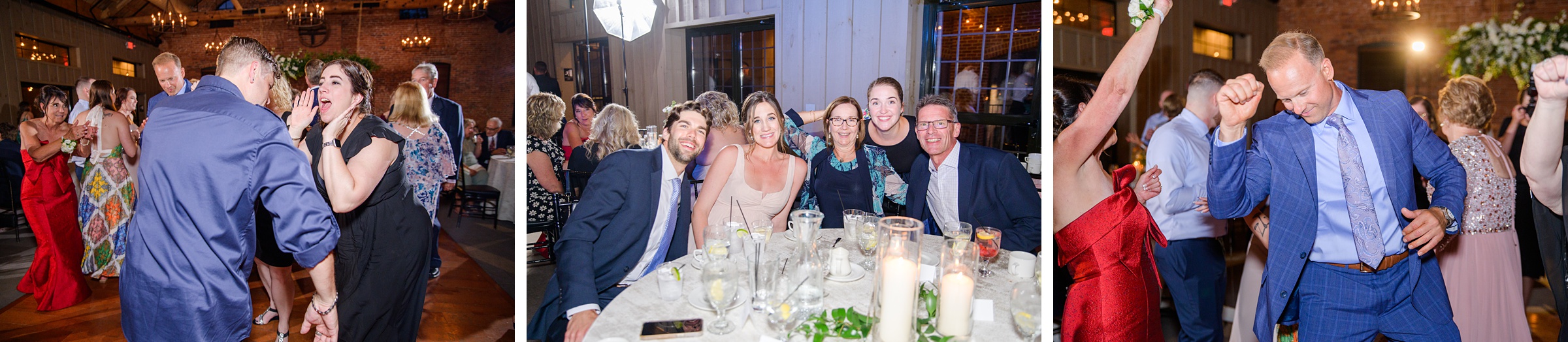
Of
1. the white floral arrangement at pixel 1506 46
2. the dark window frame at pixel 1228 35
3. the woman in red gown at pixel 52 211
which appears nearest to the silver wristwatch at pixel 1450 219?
the dark window frame at pixel 1228 35

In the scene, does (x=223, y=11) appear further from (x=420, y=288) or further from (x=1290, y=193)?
(x=1290, y=193)

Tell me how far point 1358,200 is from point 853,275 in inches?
56.3

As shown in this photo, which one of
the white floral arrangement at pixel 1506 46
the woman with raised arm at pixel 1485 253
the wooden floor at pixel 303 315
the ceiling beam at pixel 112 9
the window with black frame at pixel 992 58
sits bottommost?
the wooden floor at pixel 303 315

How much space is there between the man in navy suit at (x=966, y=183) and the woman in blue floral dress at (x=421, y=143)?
75.5 inches

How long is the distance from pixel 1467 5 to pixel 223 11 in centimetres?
649

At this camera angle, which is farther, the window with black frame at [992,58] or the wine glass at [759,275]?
the window with black frame at [992,58]

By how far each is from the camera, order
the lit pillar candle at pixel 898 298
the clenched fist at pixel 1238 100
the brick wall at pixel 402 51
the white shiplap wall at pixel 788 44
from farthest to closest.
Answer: the brick wall at pixel 402 51
the white shiplap wall at pixel 788 44
the clenched fist at pixel 1238 100
the lit pillar candle at pixel 898 298

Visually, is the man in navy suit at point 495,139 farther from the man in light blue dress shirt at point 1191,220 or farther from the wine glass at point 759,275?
the man in light blue dress shirt at point 1191,220

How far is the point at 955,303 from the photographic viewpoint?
1345 mm

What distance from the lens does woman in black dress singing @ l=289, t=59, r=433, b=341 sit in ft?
6.99

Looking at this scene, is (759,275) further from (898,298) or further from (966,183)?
(966,183)

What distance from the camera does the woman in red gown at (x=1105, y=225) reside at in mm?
1705

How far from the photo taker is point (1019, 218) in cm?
217

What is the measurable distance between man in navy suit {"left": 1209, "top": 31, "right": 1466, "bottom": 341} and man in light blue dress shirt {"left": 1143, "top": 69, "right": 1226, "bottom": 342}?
0.75 metres
